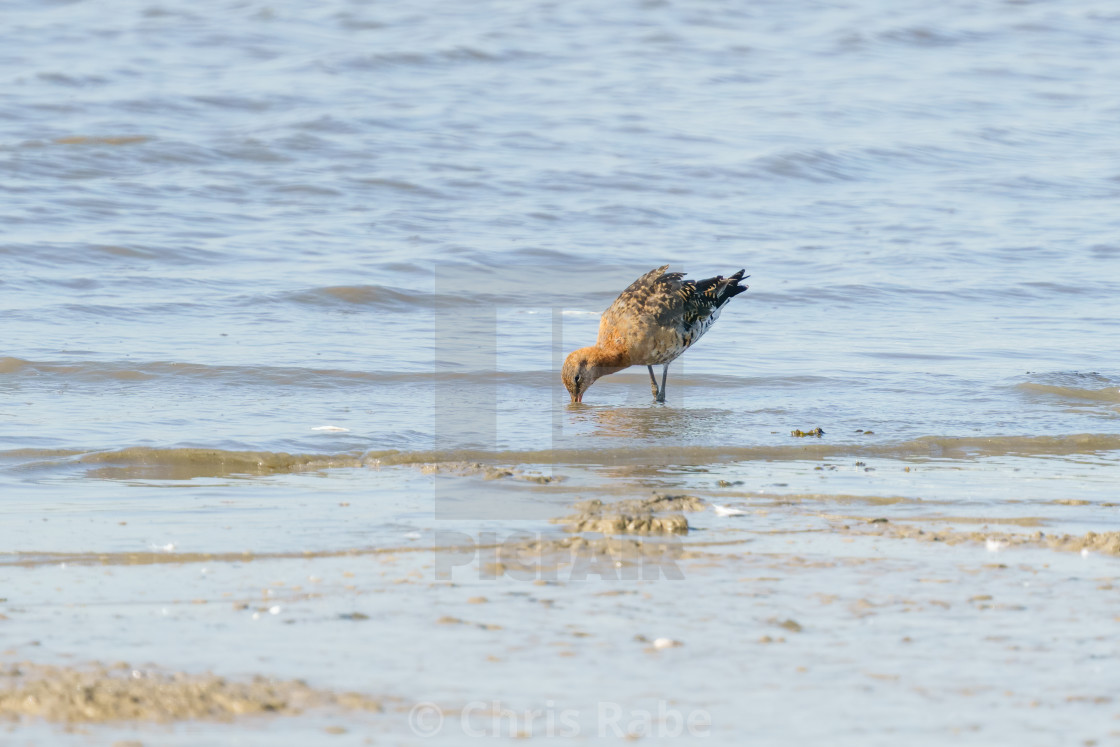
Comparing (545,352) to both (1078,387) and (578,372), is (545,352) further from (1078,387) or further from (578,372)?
(1078,387)

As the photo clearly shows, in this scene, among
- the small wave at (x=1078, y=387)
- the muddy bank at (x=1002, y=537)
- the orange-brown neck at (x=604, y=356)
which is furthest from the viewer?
the orange-brown neck at (x=604, y=356)

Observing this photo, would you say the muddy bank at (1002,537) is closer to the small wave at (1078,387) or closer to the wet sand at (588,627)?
the wet sand at (588,627)

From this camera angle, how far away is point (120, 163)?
52.7 feet

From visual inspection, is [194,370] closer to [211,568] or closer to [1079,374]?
[211,568]

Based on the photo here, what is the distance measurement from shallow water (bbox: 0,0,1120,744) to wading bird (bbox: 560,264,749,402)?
0.33 meters

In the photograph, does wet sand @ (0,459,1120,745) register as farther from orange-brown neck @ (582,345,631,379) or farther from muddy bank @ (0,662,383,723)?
orange-brown neck @ (582,345,631,379)

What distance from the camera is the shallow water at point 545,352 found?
3822 millimetres

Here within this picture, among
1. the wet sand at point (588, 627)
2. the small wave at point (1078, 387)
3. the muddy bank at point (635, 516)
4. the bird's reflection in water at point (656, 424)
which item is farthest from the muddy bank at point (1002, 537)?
the small wave at point (1078, 387)

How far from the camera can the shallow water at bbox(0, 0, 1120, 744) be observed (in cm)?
382

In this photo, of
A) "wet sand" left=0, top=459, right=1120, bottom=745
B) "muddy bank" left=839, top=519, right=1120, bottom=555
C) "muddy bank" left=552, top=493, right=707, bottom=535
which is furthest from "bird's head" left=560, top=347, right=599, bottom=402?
"muddy bank" left=839, top=519, right=1120, bottom=555

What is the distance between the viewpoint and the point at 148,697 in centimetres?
337

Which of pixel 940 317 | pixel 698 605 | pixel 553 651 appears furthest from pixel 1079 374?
pixel 553 651

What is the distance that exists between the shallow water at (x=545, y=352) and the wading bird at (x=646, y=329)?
334 millimetres

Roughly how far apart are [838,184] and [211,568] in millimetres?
13746
